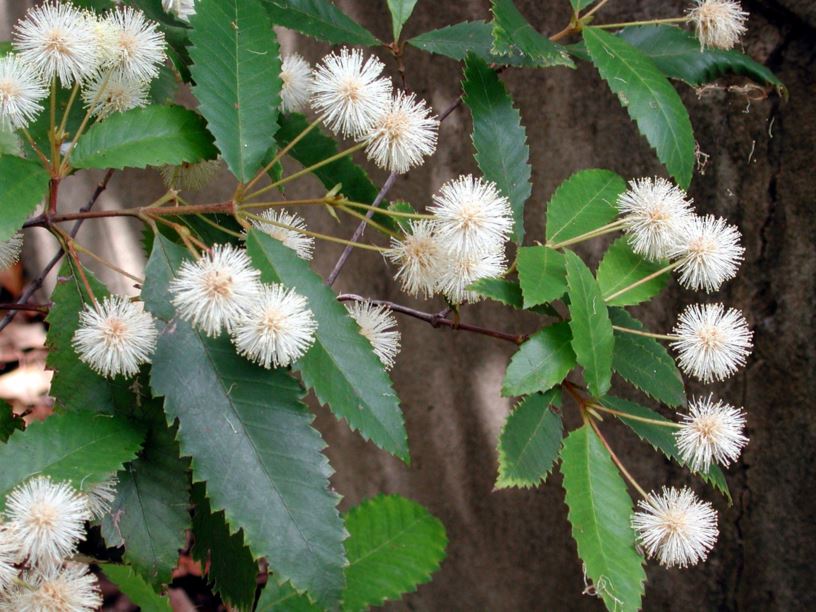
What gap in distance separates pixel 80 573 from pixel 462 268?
1.43 feet

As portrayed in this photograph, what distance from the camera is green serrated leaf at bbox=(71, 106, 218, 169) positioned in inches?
28.8

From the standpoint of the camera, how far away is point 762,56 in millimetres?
1039

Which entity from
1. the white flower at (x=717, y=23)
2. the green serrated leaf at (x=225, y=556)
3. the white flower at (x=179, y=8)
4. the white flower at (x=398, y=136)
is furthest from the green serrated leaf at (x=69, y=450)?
the white flower at (x=717, y=23)

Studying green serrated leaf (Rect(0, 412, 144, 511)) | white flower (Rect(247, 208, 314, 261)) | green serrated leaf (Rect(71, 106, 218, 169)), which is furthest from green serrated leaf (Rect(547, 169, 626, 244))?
green serrated leaf (Rect(0, 412, 144, 511))

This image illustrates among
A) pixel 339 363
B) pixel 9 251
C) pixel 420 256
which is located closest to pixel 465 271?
pixel 420 256

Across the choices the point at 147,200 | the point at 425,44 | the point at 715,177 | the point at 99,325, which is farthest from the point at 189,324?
the point at 147,200

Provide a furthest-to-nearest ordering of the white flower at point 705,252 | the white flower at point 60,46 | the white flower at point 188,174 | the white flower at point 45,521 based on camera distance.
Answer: the white flower at point 188,174 < the white flower at point 705,252 < the white flower at point 60,46 < the white flower at point 45,521

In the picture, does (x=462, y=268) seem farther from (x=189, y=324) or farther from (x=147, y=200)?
(x=147, y=200)

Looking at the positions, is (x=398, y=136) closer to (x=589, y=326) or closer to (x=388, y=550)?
(x=589, y=326)

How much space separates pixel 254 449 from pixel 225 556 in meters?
0.22

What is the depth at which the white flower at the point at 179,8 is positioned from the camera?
904 mm

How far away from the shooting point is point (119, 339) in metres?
0.67

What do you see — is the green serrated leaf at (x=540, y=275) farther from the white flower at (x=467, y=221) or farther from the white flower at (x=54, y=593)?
the white flower at (x=54, y=593)

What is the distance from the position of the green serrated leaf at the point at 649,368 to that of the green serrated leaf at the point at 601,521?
93 mm
